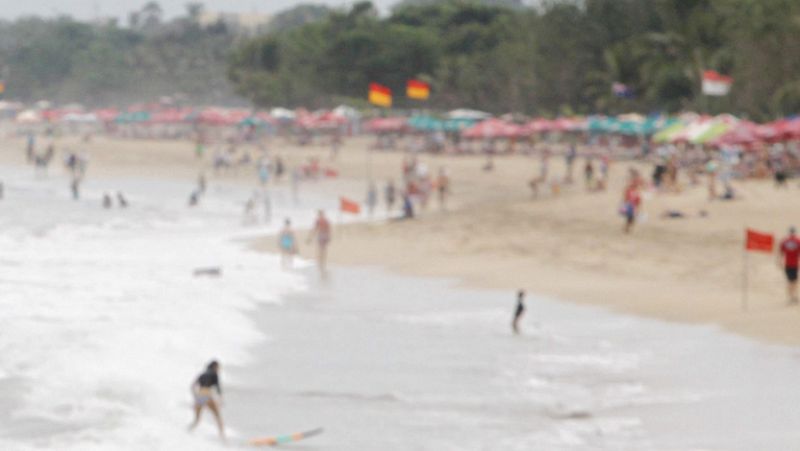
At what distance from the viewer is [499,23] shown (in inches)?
3853

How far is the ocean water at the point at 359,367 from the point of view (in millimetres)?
13977

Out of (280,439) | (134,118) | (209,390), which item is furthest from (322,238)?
(134,118)

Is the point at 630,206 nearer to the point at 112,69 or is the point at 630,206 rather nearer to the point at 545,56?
the point at 545,56

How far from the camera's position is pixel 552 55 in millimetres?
75750

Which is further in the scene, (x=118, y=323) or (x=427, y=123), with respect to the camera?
(x=427, y=123)

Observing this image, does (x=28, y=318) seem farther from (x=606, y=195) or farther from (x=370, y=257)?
(x=606, y=195)

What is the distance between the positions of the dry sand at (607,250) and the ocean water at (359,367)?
908 mm

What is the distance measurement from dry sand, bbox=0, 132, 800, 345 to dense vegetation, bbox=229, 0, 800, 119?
607 inches

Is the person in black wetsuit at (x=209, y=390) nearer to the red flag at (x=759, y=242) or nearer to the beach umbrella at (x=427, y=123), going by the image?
the red flag at (x=759, y=242)

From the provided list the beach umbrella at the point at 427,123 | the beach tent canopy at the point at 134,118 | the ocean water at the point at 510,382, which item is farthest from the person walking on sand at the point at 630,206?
the beach tent canopy at the point at 134,118

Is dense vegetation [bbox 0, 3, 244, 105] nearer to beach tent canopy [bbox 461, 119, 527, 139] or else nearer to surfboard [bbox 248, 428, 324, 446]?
beach tent canopy [bbox 461, 119, 527, 139]

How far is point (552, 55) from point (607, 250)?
48931 mm

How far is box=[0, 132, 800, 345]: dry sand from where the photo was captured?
71.3 feet

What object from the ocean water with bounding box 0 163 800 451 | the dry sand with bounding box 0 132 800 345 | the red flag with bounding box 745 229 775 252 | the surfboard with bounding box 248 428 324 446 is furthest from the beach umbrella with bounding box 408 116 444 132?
the surfboard with bounding box 248 428 324 446
